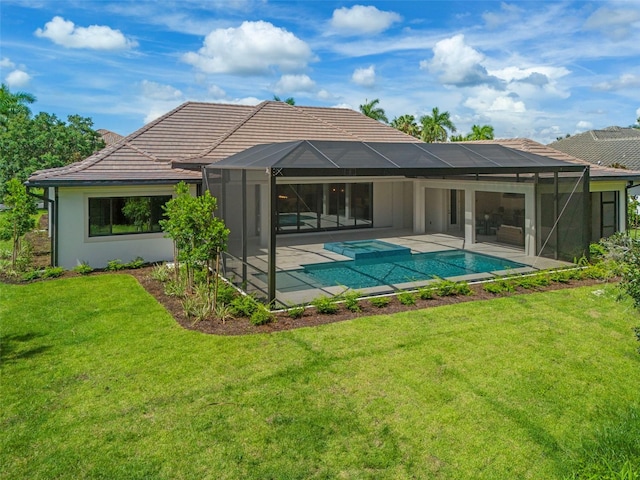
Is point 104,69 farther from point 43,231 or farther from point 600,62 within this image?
point 600,62

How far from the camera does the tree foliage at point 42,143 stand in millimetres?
30031

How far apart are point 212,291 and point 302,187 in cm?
1123

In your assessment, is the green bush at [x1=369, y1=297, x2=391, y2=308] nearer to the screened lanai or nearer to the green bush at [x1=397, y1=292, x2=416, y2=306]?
the green bush at [x1=397, y1=292, x2=416, y2=306]

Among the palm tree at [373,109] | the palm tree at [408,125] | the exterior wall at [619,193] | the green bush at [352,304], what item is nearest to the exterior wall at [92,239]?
the green bush at [352,304]

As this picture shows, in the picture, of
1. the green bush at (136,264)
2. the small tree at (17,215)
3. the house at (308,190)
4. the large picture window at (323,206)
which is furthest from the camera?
the large picture window at (323,206)

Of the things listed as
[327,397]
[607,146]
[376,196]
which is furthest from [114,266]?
[607,146]

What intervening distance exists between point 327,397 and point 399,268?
8.75m

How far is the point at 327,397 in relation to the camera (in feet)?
20.3

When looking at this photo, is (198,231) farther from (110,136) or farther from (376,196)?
(110,136)

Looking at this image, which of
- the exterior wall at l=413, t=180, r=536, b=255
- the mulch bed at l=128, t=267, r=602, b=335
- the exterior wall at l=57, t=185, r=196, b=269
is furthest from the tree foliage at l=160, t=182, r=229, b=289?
the exterior wall at l=413, t=180, r=536, b=255

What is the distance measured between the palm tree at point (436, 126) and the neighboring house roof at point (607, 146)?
448 inches

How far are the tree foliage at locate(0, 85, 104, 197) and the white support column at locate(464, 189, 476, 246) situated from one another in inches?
1027

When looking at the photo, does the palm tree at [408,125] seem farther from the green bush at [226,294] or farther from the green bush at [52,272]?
the green bush at [226,294]

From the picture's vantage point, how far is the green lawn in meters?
4.80
